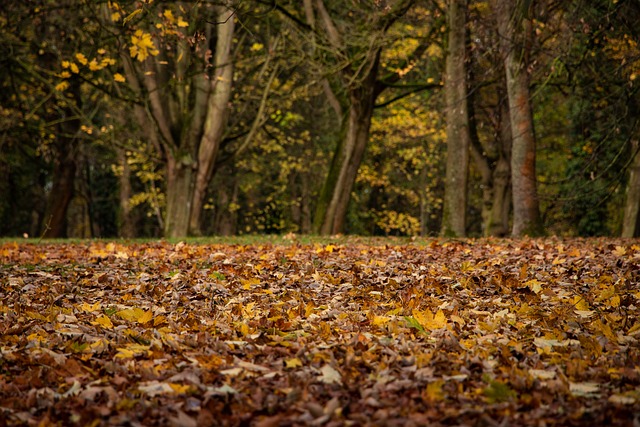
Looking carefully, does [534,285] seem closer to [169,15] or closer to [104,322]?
[104,322]

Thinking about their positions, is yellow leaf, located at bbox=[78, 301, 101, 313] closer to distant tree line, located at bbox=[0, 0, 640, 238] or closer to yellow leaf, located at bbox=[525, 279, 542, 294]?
distant tree line, located at bbox=[0, 0, 640, 238]

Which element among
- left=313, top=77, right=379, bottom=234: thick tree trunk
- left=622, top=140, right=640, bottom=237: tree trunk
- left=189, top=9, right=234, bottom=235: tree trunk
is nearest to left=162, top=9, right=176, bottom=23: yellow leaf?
left=189, top=9, right=234, bottom=235: tree trunk

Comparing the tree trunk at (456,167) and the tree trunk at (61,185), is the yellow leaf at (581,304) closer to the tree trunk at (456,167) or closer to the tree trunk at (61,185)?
the tree trunk at (456,167)

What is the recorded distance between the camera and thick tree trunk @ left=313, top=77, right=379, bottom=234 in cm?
1558

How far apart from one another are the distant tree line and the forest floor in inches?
108

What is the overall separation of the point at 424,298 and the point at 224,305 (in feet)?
6.08

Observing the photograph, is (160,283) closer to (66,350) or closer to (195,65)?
(66,350)

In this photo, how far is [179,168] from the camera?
51.3 ft

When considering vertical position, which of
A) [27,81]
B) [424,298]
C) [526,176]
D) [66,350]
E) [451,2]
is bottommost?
[66,350]

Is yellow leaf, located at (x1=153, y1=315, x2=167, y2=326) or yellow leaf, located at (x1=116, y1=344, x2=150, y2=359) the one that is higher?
yellow leaf, located at (x1=153, y1=315, x2=167, y2=326)

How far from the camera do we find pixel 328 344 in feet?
13.9

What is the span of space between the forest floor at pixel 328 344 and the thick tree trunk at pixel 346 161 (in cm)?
811

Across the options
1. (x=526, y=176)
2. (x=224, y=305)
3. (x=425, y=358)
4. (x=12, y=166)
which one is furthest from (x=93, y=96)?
(x=425, y=358)

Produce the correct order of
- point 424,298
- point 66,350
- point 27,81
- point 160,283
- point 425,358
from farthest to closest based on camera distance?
point 27,81 → point 160,283 → point 424,298 → point 66,350 → point 425,358
